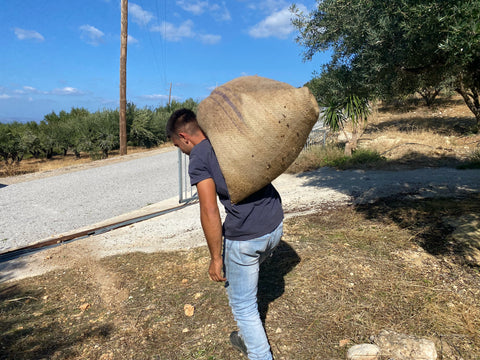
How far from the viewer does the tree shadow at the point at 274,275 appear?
290cm

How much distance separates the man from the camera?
1.79 metres

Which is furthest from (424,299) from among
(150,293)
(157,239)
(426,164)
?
(426,164)

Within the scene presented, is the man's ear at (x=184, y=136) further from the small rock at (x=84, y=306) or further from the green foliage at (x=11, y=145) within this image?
the green foliage at (x=11, y=145)

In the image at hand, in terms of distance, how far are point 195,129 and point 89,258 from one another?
10.7ft

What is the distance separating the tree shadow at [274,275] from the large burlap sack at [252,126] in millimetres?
1442

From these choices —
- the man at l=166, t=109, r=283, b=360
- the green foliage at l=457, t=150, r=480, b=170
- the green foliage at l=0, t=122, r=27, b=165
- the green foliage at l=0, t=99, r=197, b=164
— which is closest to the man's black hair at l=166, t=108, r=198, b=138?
the man at l=166, t=109, r=283, b=360

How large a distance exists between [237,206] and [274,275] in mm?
1668

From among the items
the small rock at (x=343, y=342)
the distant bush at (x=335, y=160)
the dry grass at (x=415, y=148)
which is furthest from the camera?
the distant bush at (x=335, y=160)

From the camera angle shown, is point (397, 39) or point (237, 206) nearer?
point (237, 206)

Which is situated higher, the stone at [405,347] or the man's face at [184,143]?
the man's face at [184,143]

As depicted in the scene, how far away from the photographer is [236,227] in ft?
6.15

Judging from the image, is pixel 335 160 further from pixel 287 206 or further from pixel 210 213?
pixel 210 213

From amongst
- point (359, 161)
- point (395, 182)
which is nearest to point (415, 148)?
point (359, 161)

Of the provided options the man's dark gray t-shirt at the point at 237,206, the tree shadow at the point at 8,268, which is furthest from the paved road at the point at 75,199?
the man's dark gray t-shirt at the point at 237,206
